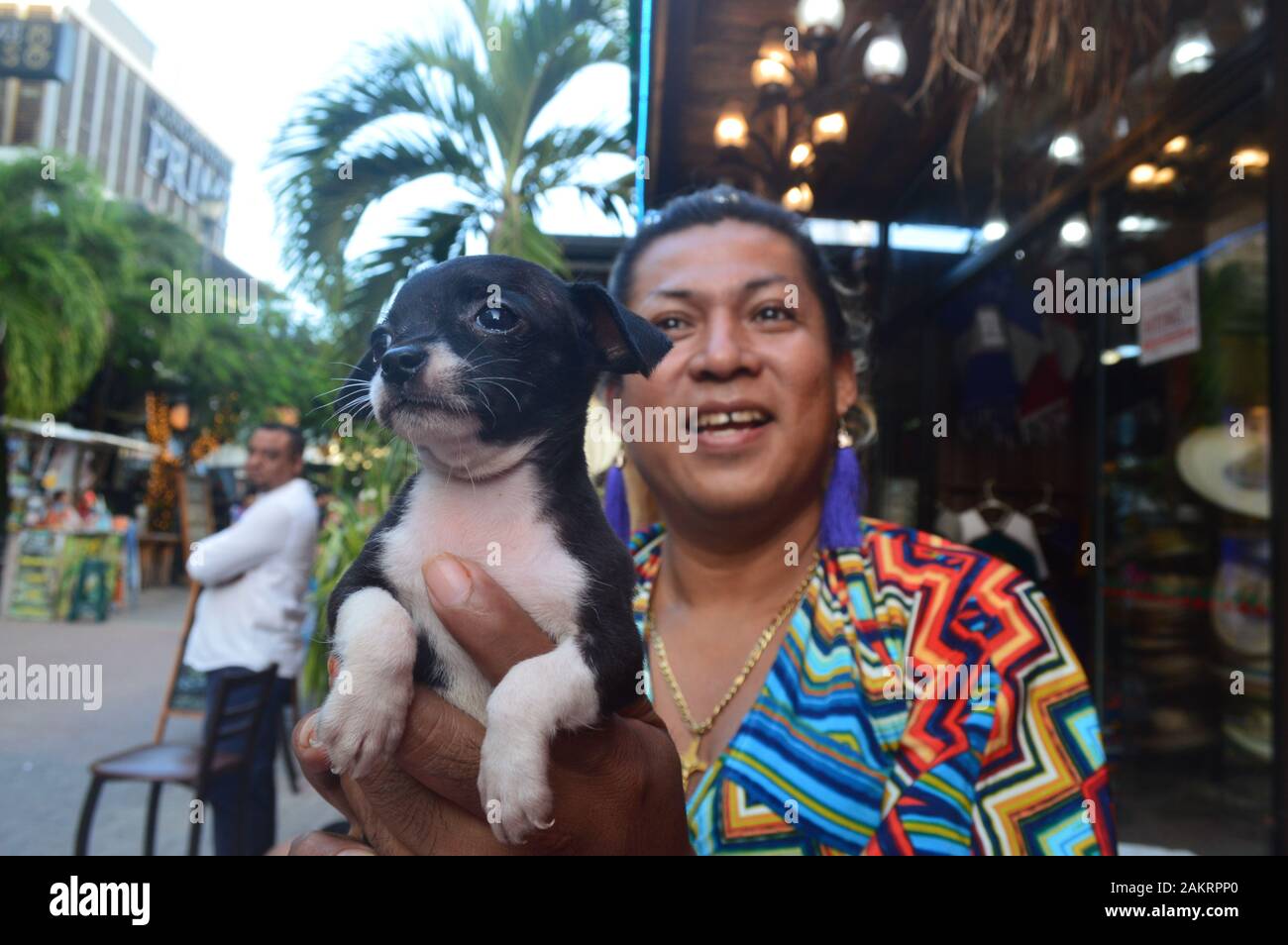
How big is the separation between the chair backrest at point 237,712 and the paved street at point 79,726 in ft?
0.70

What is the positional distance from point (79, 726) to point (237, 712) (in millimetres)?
1297

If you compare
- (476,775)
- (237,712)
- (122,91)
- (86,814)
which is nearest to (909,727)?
(476,775)

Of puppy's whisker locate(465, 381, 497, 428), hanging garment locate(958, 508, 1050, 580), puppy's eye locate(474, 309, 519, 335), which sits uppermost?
puppy's eye locate(474, 309, 519, 335)

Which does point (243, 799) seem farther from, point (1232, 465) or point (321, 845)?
point (1232, 465)

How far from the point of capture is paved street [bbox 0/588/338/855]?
1980mm

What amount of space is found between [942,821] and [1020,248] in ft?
11.5

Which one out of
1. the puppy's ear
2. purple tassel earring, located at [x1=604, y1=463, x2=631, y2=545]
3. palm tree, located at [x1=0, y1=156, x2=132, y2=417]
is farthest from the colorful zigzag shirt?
palm tree, located at [x1=0, y1=156, x2=132, y2=417]

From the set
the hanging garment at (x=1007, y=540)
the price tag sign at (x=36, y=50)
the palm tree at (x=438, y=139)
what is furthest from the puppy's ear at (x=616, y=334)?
the hanging garment at (x=1007, y=540)

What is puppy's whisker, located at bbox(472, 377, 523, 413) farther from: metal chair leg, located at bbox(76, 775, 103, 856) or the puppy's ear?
metal chair leg, located at bbox(76, 775, 103, 856)

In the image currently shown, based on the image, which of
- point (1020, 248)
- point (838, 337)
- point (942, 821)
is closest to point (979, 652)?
point (942, 821)

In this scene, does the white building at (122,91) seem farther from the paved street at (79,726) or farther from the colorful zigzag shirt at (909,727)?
the colorful zigzag shirt at (909,727)

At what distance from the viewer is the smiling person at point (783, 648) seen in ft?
4.38

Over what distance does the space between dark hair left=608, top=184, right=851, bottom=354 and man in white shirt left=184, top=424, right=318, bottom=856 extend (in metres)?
0.67
